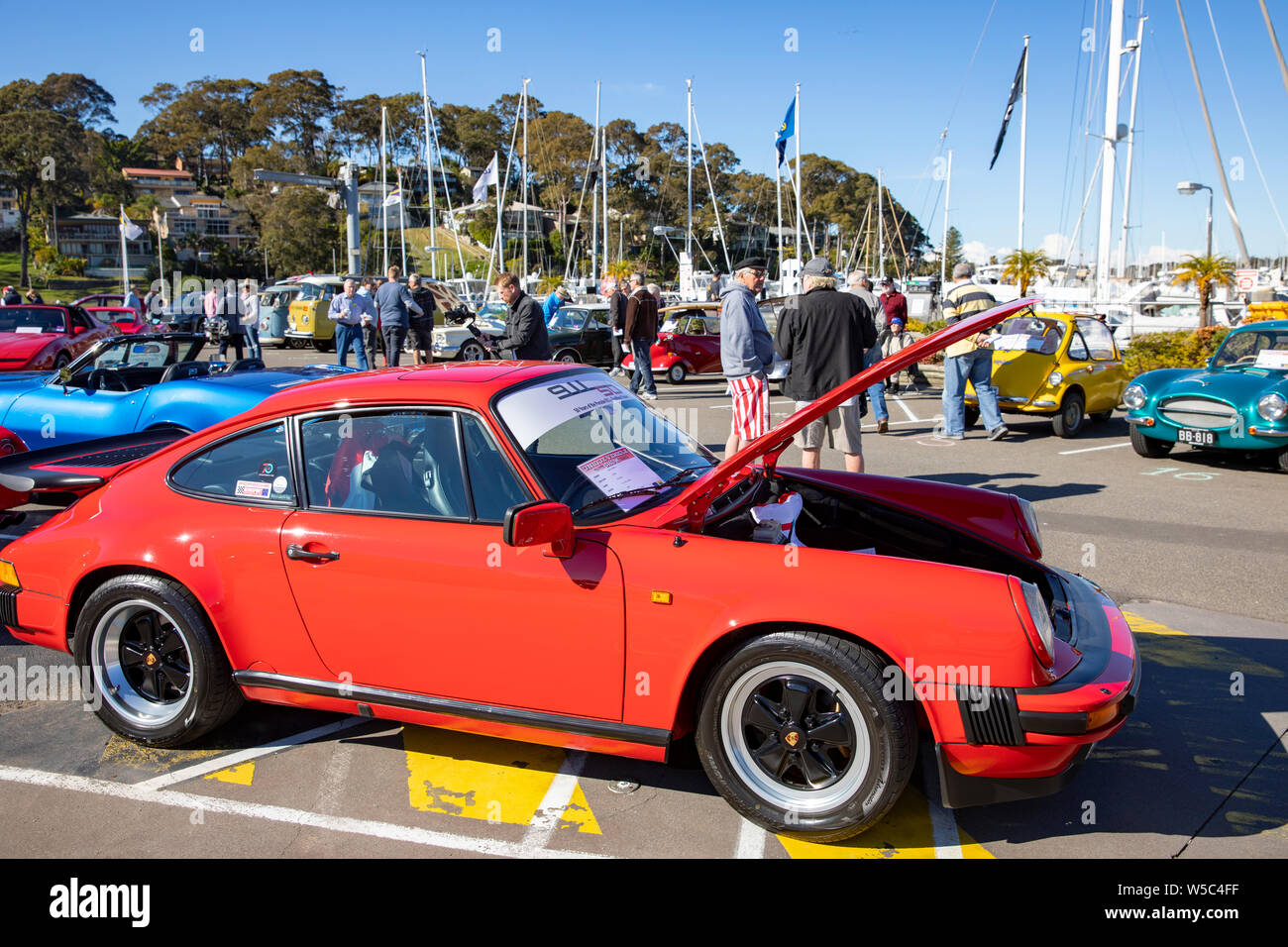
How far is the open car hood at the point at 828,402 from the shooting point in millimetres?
3064

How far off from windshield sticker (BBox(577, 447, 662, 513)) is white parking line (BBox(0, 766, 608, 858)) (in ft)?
3.87

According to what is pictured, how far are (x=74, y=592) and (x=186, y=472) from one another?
0.66 metres

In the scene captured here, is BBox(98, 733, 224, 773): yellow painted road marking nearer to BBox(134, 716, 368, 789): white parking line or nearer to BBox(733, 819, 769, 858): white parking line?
BBox(134, 716, 368, 789): white parking line

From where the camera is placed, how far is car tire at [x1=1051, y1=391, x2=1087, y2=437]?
10.9 meters

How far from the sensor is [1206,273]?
1906 centimetres

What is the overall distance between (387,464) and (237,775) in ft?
4.27

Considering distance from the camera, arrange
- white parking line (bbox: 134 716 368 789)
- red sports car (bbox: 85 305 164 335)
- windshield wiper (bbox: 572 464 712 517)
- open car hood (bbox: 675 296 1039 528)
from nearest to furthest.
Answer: open car hood (bbox: 675 296 1039 528) < windshield wiper (bbox: 572 464 712 517) < white parking line (bbox: 134 716 368 789) < red sports car (bbox: 85 305 164 335)

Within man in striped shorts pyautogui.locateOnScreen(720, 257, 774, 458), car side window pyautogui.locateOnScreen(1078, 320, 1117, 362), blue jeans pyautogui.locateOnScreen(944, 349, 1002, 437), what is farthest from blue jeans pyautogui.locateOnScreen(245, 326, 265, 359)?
car side window pyautogui.locateOnScreen(1078, 320, 1117, 362)

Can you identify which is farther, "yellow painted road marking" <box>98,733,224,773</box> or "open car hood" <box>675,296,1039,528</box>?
"yellow painted road marking" <box>98,733,224,773</box>

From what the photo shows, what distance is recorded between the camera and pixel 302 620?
329 centimetres
